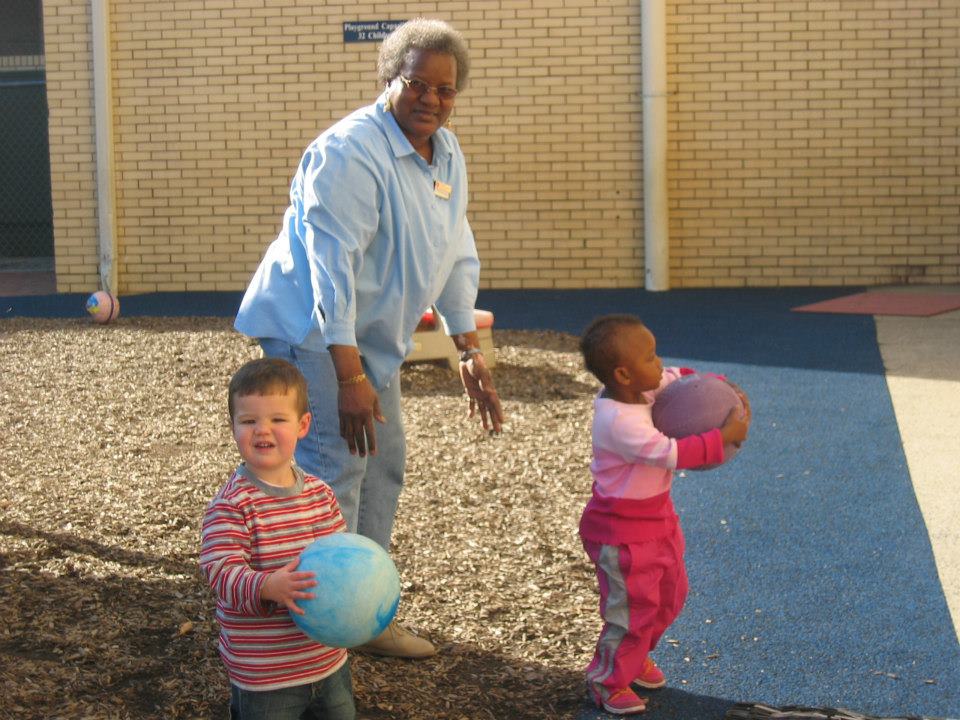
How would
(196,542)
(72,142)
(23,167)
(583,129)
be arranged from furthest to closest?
(23,167) < (72,142) < (583,129) < (196,542)

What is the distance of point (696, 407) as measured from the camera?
11.5 feet

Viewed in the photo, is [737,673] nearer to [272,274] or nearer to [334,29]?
[272,274]

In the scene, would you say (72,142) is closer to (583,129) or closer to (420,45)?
(583,129)

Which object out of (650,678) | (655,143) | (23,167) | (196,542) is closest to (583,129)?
(655,143)

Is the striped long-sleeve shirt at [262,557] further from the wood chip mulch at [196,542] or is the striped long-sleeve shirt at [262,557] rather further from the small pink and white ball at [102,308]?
the small pink and white ball at [102,308]

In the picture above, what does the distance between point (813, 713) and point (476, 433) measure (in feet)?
13.8

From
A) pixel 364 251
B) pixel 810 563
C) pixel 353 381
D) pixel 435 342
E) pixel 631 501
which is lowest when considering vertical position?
pixel 810 563

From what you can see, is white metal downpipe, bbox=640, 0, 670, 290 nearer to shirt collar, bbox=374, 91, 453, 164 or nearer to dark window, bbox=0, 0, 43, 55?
dark window, bbox=0, 0, 43, 55

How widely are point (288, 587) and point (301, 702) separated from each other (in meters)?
0.45

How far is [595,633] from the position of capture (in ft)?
14.6

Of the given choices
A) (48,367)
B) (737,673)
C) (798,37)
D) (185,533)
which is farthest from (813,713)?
(798,37)

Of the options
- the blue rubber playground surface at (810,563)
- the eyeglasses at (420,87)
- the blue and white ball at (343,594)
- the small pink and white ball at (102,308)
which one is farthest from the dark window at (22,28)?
the blue and white ball at (343,594)

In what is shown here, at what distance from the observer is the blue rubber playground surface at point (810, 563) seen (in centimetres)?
396

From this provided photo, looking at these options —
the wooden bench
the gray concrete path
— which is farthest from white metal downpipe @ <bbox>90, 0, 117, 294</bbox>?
the gray concrete path
